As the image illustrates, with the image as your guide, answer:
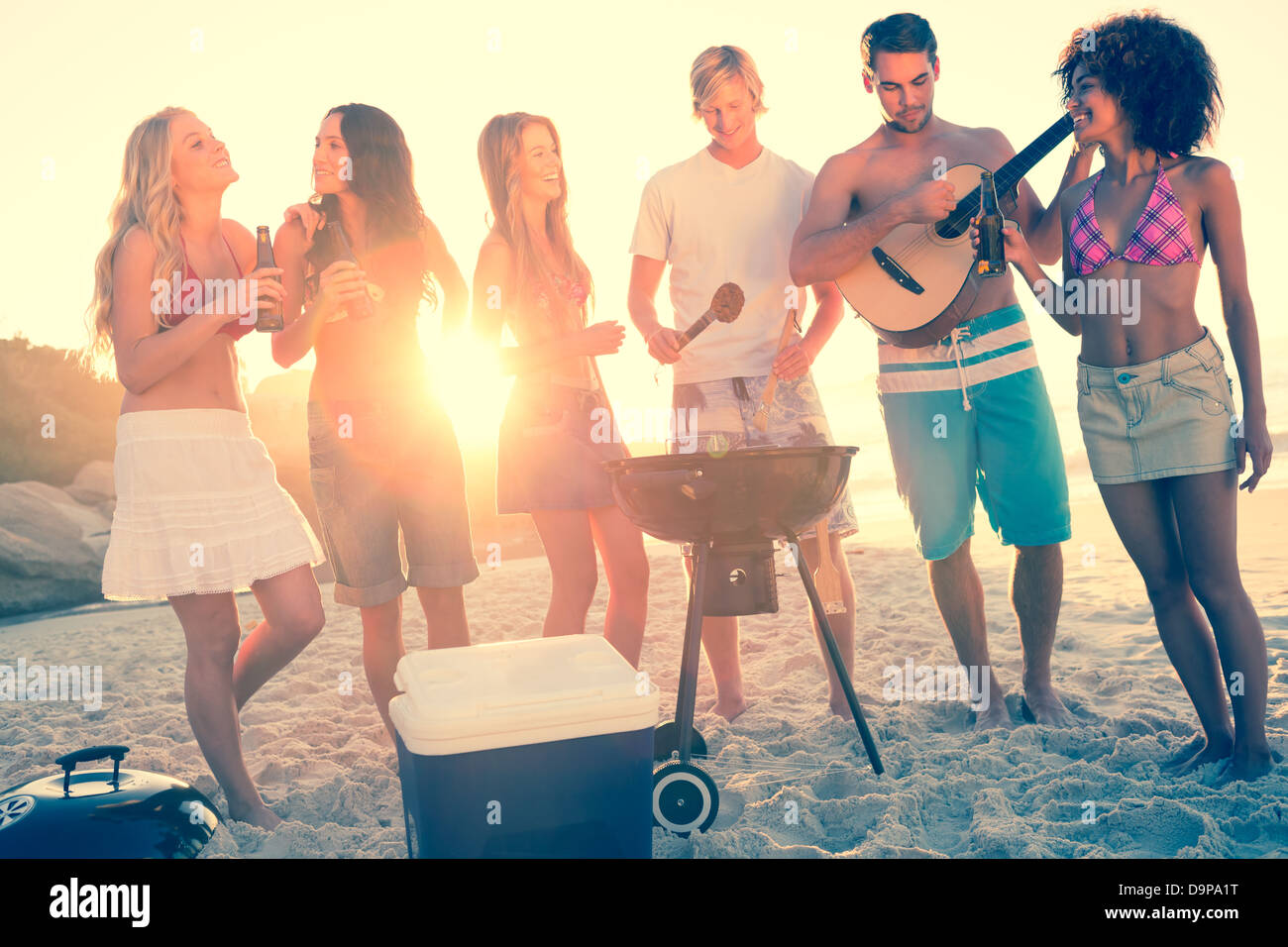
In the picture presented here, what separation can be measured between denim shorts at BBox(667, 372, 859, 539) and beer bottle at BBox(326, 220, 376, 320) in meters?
1.16

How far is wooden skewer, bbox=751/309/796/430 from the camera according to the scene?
10.6ft

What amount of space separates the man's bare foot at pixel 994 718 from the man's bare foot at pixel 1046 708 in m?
0.08

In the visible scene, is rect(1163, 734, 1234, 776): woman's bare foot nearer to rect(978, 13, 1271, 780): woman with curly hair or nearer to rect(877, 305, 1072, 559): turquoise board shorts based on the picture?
rect(978, 13, 1271, 780): woman with curly hair

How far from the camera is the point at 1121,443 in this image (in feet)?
8.85

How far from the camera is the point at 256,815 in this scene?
2629 mm

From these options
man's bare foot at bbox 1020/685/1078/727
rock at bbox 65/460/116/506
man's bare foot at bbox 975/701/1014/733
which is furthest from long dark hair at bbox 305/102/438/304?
rock at bbox 65/460/116/506

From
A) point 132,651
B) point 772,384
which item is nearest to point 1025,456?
point 772,384

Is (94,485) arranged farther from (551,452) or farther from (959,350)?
(959,350)

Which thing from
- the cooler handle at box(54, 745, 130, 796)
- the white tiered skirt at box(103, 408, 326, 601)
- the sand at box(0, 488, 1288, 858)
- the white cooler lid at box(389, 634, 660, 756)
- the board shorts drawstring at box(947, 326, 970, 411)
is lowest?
the sand at box(0, 488, 1288, 858)

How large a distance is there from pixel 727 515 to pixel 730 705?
1.21 meters

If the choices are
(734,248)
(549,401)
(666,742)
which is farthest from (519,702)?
(734,248)

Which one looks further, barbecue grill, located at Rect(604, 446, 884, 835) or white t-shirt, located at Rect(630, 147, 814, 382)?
white t-shirt, located at Rect(630, 147, 814, 382)

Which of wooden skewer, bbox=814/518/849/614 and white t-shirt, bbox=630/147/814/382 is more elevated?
white t-shirt, bbox=630/147/814/382
